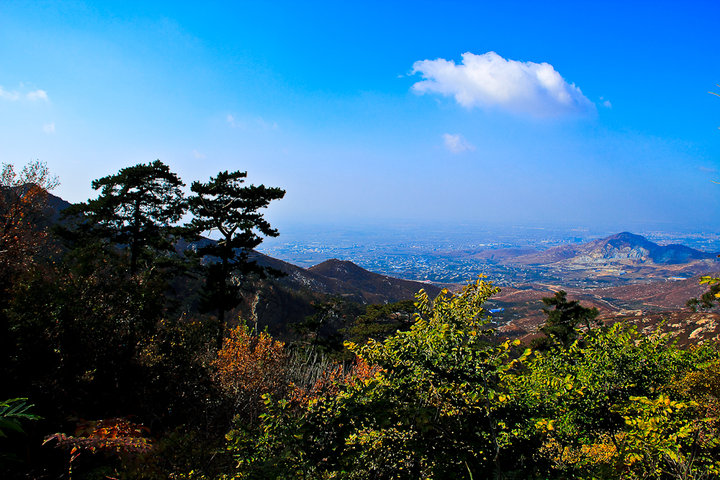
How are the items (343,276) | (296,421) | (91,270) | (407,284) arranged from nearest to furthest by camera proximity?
(296,421)
(91,270)
(343,276)
(407,284)

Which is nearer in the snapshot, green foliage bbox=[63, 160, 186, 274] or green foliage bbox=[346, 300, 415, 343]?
green foliage bbox=[63, 160, 186, 274]

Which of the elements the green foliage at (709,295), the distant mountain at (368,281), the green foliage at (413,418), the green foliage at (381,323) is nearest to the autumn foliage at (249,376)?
the green foliage at (413,418)

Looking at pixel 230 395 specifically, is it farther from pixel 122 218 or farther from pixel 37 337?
pixel 122 218

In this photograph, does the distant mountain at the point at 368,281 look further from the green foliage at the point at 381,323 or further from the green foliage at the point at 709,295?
the green foliage at the point at 381,323

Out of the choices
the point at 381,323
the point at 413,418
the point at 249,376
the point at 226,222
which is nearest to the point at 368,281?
the point at 381,323

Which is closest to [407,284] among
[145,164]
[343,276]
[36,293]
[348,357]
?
[343,276]

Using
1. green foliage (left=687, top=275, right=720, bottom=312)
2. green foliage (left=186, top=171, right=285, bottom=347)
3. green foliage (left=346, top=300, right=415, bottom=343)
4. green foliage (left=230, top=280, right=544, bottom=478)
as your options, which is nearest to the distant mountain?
→ green foliage (left=687, top=275, right=720, bottom=312)

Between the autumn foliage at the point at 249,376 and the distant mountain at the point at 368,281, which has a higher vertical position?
the autumn foliage at the point at 249,376

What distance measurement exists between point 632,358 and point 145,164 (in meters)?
24.2

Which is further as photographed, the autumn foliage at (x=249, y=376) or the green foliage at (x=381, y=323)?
the green foliage at (x=381, y=323)

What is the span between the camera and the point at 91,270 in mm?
10703

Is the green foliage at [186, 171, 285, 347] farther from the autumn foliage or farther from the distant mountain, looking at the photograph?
the distant mountain

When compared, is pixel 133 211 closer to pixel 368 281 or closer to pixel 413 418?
pixel 413 418

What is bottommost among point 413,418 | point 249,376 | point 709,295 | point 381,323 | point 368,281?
point 368,281
